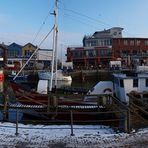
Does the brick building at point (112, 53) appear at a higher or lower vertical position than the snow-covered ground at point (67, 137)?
higher

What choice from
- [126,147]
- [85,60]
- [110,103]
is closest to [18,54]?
[85,60]

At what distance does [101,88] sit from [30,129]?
12872 millimetres

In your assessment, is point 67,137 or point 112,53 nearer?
point 67,137

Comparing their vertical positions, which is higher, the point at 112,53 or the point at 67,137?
the point at 112,53

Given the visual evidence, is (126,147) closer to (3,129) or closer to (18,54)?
(3,129)

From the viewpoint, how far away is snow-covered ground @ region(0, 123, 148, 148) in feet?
35.2

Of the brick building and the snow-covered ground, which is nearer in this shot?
the snow-covered ground

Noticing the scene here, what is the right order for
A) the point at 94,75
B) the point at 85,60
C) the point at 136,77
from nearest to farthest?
the point at 136,77 < the point at 94,75 < the point at 85,60

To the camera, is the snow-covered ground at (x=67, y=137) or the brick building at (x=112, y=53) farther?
the brick building at (x=112, y=53)

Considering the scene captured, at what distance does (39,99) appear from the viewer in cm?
2164

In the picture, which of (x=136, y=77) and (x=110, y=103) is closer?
(x=110, y=103)

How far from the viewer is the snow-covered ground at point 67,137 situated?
10.7 metres

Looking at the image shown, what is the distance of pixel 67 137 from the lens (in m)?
11.9

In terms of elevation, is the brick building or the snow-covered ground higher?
the brick building
